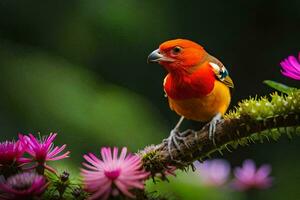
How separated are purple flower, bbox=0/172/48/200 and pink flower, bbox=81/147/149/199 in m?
0.10

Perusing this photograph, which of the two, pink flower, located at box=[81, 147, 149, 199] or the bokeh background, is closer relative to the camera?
pink flower, located at box=[81, 147, 149, 199]

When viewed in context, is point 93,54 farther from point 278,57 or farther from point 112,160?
point 112,160

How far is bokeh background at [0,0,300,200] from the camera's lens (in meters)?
6.23

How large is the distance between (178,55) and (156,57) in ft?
0.40

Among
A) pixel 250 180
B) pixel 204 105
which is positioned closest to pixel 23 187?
pixel 204 105

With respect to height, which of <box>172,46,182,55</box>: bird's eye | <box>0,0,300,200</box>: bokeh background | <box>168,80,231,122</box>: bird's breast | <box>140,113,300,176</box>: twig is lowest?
<box>140,113,300,176</box>: twig

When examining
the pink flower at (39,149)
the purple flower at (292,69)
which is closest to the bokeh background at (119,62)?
the purple flower at (292,69)

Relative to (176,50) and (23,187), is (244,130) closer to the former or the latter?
(23,187)

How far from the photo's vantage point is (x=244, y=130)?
1365mm

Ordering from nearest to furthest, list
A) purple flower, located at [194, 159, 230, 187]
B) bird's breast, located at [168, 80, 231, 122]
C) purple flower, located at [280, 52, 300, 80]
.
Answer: purple flower, located at [280, 52, 300, 80] → bird's breast, located at [168, 80, 231, 122] → purple flower, located at [194, 159, 230, 187]

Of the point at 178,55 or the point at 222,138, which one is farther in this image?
the point at 178,55

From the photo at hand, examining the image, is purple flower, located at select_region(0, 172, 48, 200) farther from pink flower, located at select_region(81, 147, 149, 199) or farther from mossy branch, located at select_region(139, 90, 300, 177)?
mossy branch, located at select_region(139, 90, 300, 177)

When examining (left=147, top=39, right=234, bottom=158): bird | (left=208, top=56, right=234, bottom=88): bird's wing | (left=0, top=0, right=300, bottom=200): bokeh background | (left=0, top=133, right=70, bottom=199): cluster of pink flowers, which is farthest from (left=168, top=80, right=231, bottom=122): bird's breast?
(left=0, top=0, right=300, bottom=200): bokeh background

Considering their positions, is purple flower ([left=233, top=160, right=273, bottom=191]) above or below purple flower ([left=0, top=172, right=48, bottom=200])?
above
